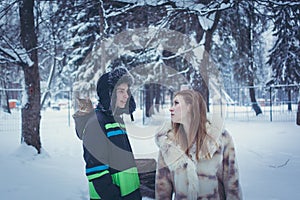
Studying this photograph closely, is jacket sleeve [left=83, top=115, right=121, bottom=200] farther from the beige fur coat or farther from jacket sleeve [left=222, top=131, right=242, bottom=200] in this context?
jacket sleeve [left=222, top=131, right=242, bottom=200]

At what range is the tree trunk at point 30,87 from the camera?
7812mm

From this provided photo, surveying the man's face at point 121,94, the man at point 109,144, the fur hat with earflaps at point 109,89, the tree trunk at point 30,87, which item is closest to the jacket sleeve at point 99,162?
the man at point 109,144

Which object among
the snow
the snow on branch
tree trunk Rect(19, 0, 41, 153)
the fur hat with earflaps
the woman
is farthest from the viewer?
tree trunk Rect(19, 0, 41, 153)

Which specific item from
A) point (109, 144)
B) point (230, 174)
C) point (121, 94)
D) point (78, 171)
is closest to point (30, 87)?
point (78, 171)

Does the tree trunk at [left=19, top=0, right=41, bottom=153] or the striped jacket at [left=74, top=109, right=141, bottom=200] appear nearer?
the striped jacket at [left=74, top=109, right=141, bottom=200]

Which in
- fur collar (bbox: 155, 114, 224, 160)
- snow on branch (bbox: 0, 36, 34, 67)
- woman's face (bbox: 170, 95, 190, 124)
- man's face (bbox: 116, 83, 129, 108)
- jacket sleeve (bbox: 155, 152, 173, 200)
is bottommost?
jacket sleeve (bbox: 155, 152, 173, 200)

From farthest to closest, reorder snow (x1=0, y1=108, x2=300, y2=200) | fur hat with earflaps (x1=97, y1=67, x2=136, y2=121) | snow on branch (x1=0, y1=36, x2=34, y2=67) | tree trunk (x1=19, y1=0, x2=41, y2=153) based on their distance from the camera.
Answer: tree trunk (x1=19, y1=0, x2=41, y2=153) → snow on branch (x1=0, y1=36, x2=34, y2=67) → snow (x1=0, y1=108, x2=300, y2=200) → fur hat with earflaps (x1=97, y1=67, x2=136, y2=121)

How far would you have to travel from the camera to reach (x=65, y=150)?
9.16 meters

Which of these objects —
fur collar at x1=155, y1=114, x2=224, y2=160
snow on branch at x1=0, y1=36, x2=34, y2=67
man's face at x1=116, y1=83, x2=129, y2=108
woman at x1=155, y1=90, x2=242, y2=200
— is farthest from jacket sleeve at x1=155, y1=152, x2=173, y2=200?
snow on branch at x1=0, y1=36, x2=34, y2=67

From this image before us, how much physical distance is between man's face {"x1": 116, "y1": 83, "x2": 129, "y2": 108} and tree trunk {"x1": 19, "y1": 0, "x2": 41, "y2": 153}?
592 centimetres

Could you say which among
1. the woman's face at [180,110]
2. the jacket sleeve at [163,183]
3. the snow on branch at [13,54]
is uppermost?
the snow on branch at [13,54]

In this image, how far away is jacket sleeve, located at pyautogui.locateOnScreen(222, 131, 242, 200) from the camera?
230 cm

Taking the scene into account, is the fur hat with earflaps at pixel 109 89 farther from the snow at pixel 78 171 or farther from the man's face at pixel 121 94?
the snow at pixel 78 171

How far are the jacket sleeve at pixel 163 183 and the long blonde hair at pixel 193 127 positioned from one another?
8.2 inches
